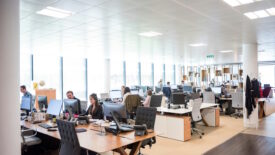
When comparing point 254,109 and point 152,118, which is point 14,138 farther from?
point 254,109

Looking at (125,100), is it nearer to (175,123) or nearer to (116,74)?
(175,123)

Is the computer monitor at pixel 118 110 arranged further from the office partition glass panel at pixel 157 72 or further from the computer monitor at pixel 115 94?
the office partition glass panel at pixel 157 72

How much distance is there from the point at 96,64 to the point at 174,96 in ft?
24.2

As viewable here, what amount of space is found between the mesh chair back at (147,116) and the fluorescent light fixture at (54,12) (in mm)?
2199

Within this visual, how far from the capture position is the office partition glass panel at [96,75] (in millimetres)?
12188

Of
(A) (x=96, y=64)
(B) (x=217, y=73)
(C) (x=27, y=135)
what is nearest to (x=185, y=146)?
(C) (x=27, y=135)

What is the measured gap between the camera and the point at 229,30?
5316 mm

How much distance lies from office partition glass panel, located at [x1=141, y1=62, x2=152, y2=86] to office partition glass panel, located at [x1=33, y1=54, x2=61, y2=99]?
6207 mm

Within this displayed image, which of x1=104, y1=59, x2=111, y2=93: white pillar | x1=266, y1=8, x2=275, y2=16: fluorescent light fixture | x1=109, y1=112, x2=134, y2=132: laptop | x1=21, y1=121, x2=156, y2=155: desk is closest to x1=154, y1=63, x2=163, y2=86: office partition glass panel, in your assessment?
x1=104, y1=59, x2=111, y2=93: white pillar

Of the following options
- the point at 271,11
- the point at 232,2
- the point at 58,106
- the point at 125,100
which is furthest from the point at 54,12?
the point at 271,11

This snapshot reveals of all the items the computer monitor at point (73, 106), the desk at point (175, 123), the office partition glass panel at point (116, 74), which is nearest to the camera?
the computer monitor at point (73, 106)

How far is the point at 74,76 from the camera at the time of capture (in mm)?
11562

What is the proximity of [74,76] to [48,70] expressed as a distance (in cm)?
149

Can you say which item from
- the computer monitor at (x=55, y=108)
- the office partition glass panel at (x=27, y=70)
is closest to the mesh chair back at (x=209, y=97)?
the computer monitor at (x=55, y=108)
